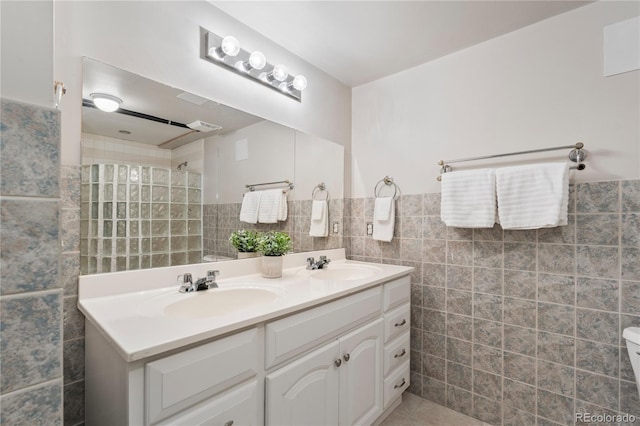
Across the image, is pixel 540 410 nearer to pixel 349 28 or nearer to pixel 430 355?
pixel 430 355

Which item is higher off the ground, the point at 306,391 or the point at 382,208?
the point at 382,208

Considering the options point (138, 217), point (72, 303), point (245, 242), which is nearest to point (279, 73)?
point (245, 242)

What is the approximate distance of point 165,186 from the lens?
1349mm

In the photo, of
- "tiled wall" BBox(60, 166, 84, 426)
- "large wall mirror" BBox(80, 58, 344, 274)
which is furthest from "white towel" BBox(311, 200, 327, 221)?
"tiled wall" BBox(60, 166, 84, 426)

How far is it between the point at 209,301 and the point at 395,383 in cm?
117

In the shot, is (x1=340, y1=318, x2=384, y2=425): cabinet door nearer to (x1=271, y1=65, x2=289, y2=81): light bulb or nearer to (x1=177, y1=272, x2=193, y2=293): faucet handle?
(x1=177, y1=272, x2=193, y2=293): faucet handle

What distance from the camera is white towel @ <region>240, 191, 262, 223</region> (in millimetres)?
1646

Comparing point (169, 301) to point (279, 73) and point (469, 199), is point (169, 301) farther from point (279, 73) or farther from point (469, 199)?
point (469, 199)

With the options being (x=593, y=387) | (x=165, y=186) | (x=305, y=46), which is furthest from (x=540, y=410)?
(x=305, y=46)

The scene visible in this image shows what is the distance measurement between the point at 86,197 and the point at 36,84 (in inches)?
29.9

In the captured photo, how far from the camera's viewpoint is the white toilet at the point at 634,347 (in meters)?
1.22

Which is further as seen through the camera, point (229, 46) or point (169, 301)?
point (229, 46)

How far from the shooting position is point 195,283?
129cm

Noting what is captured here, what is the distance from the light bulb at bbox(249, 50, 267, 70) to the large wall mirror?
0.27 metres
